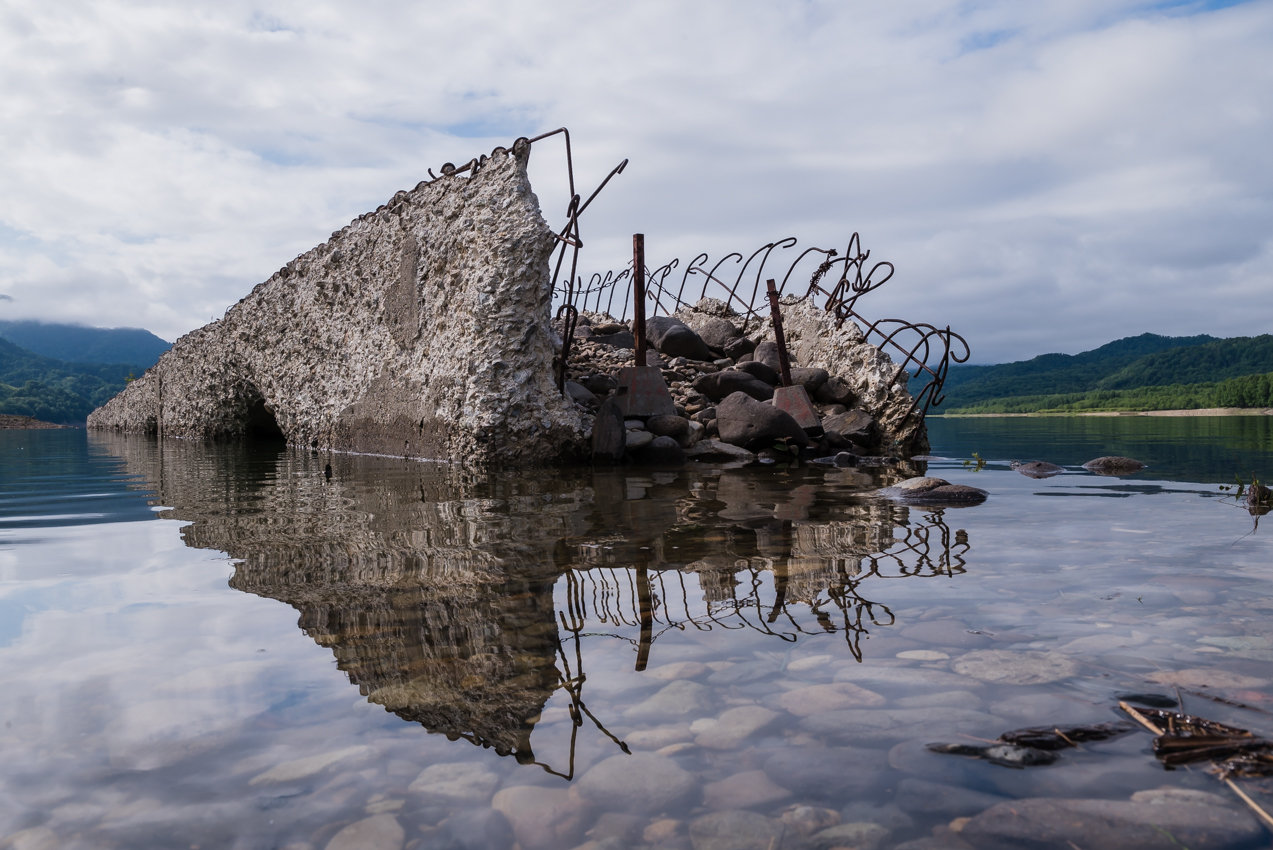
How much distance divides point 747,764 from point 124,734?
1.16 metres

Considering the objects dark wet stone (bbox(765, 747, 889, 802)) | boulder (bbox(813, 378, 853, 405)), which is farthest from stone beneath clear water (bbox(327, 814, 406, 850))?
boulder (bbox(813, 378, 853, 405))

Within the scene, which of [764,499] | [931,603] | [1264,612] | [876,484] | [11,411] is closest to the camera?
[1264,612]

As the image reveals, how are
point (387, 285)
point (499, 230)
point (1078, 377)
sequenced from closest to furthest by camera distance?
point (499, 230) < point (387, 285) < point (1078, 377)

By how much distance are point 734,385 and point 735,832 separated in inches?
309

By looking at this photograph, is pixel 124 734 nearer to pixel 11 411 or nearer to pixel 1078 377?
pixel 11 411

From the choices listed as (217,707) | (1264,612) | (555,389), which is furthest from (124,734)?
(555,389)

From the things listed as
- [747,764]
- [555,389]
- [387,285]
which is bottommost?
[747,764]

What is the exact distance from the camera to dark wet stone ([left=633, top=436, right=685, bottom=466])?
7461mm

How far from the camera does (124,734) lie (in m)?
1.35

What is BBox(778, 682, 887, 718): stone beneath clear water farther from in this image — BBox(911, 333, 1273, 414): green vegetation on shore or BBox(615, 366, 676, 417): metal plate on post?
BBox(911, 333, 1273, 414): green vegetation on shore

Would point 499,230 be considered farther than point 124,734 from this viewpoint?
Yes

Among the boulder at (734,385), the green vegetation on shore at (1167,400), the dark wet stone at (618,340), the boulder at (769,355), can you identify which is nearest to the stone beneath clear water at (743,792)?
the boulder at (734,385)

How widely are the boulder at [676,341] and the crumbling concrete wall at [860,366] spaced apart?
3.82 ft

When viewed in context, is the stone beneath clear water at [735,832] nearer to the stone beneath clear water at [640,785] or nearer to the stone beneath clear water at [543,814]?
the stone beneath clear water at [640,785]
